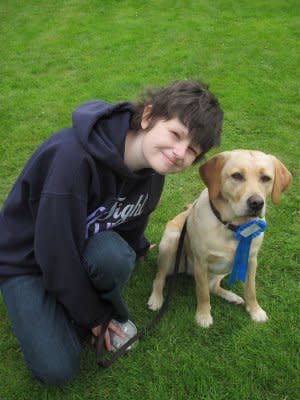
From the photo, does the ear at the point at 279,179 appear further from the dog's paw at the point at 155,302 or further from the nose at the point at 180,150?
the dog's paw at the point at 155,302

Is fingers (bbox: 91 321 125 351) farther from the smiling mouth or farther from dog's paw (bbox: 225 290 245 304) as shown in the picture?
the smiling mouth

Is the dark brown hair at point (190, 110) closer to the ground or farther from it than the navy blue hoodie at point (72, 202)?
farther from it

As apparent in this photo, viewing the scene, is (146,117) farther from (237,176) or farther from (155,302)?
(155,302)

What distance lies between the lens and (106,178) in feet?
7.65

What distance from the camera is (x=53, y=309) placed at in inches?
Answer: 98.8

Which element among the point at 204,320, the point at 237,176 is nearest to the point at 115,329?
the point at 204,320

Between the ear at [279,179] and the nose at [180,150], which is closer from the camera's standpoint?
the nose at [180,150]

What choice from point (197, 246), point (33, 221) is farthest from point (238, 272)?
point (33, 221)

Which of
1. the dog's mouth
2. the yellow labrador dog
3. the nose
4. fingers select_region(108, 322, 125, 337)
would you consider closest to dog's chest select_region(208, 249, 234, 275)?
→ the yellow labrador dog

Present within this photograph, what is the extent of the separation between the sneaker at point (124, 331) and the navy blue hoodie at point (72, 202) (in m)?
0.29

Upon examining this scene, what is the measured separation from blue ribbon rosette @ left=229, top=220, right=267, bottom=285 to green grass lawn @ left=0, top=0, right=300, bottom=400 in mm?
436

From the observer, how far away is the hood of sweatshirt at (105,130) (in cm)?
216

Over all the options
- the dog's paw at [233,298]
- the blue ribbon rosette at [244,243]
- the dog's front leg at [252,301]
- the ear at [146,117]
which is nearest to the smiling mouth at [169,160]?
the ear at [146,117]

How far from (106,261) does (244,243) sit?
914mm
